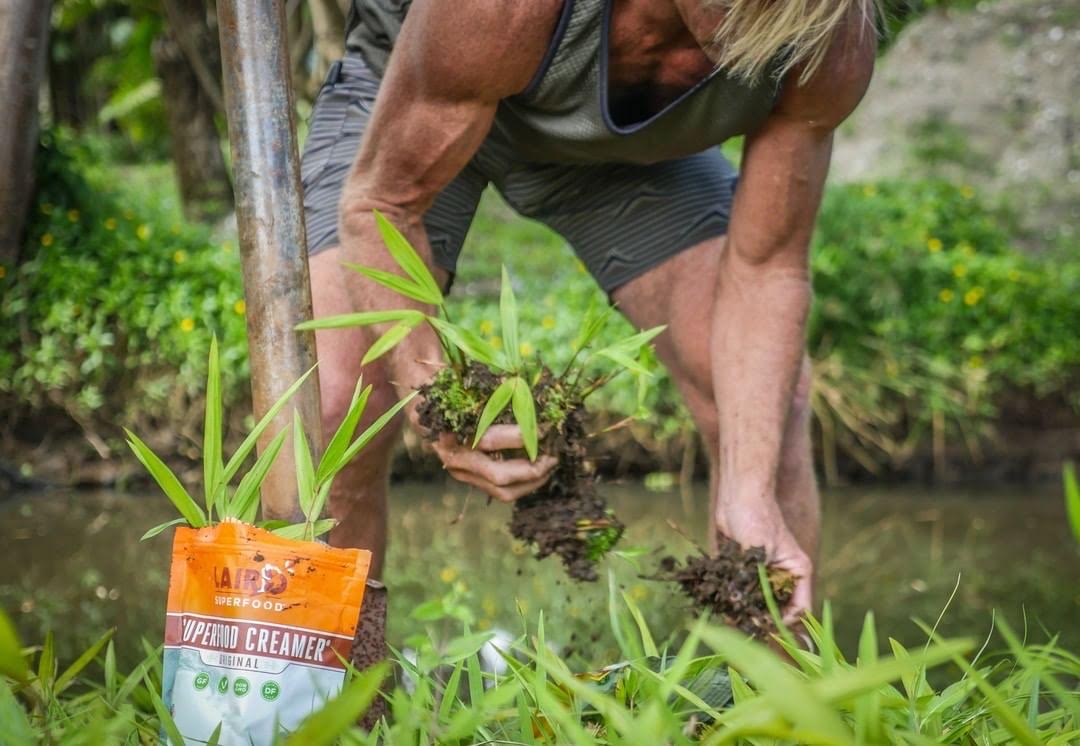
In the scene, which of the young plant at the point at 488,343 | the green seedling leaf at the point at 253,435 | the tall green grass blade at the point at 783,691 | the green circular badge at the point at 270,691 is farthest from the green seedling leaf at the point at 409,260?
the tall green grass blade at the point at 783,691

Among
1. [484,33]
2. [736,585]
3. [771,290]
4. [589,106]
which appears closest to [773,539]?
[736,585]

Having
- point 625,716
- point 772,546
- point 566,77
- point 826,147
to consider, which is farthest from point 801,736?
point 826,147

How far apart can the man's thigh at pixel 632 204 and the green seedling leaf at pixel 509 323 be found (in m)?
0.67

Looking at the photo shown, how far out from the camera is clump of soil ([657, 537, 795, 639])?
5.43ft

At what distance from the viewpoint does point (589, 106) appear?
1.74 metres

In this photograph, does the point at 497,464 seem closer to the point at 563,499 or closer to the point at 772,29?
the point at 563,499

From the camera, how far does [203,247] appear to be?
15.8 feet

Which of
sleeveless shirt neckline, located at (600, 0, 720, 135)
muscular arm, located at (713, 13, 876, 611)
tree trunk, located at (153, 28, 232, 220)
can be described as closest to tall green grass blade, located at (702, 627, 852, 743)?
muscular arm, located at (713, 13, 876, 611)

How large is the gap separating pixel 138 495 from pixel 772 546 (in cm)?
332

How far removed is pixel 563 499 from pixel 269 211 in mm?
705

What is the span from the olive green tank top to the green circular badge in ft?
3.18

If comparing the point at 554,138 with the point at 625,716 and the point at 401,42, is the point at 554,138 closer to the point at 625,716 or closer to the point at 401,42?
the point at 401,42

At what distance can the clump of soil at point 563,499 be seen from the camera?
1.64 metres

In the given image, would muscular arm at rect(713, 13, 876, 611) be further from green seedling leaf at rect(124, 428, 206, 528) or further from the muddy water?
green seedling leaf at rect(124, 428, 206, 528)
